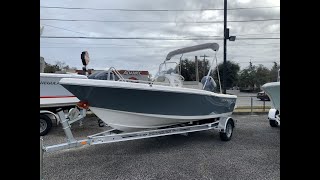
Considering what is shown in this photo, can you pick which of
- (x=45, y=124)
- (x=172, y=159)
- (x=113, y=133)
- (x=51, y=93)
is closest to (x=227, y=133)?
(x=172, y=159)

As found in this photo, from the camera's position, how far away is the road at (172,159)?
4.16 meters

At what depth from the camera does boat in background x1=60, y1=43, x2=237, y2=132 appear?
477 centimetres

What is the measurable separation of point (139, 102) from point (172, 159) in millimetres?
1207

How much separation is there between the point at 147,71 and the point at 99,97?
2587mm

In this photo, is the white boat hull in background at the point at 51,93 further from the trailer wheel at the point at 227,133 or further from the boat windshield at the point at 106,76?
the trailer wheel at the point at 227,133

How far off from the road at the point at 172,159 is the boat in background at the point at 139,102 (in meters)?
0.56

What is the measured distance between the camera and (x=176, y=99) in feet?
18.1

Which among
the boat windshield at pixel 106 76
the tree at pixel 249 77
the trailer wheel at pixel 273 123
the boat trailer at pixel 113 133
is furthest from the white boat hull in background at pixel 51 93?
the tree at pixel 249 77

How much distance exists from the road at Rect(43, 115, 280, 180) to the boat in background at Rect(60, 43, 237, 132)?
0.56m

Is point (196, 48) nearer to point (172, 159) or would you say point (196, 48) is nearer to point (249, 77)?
point (172, 159)

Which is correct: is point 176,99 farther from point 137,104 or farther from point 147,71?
point 147,71

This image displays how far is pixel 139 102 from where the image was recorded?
5.08 metres
